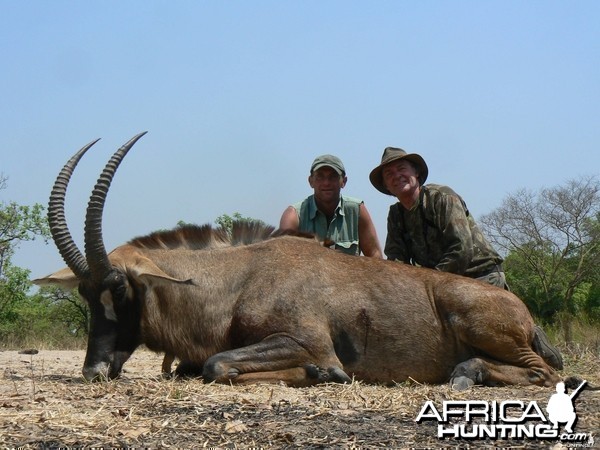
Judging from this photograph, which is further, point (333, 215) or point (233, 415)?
point (333, 215)

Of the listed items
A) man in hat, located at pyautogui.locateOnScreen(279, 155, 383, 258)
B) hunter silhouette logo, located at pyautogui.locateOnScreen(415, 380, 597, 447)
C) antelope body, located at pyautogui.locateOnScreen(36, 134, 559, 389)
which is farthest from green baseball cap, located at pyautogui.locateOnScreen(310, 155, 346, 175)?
hunter silhouette logo, located at pyautogui.locateOnScreen(415, 380, 597, 447)

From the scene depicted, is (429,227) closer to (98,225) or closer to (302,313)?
(302,313)

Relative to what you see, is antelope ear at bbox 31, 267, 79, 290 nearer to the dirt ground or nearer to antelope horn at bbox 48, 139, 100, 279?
antelope horn at bbox 48, 139, 100, 279

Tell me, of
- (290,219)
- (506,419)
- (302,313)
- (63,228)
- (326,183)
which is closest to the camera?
(506,419)

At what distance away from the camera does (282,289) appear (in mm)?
7566

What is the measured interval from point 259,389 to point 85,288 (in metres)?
2.00

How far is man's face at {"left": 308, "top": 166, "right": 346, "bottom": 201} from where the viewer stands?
10297 mm

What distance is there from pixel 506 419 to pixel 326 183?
5.48 meters

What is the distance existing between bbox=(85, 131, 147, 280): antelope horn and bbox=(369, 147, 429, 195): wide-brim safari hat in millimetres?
2828

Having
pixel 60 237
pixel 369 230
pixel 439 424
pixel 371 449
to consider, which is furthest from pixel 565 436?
pixel 369 230

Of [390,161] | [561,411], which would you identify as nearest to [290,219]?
[390,161]

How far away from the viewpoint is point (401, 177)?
912 centimetres

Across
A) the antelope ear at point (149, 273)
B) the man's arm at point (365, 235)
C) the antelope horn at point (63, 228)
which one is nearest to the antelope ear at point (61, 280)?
the antelope horn at point (63, 228)

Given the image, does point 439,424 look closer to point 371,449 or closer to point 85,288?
point 371,449
